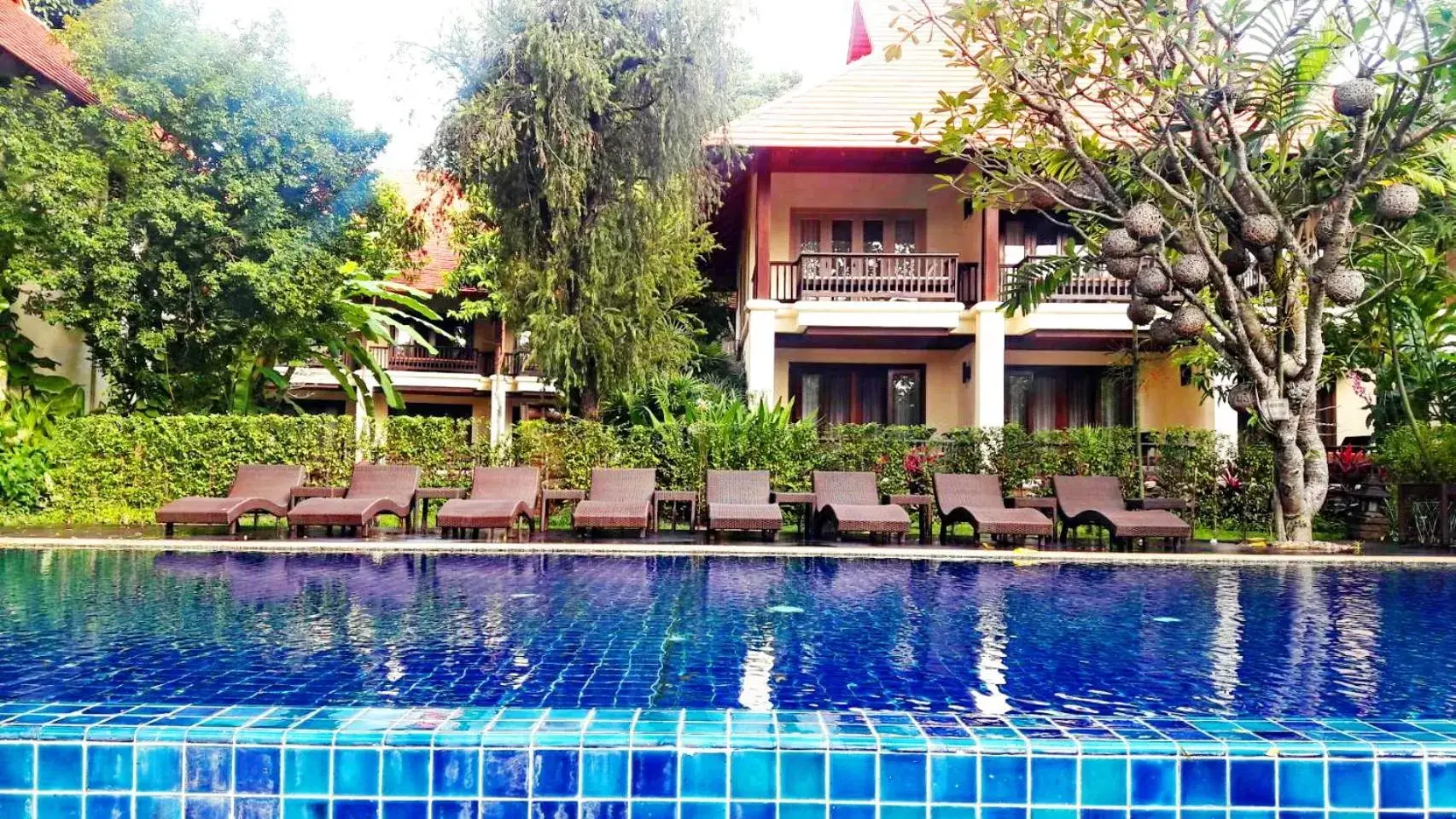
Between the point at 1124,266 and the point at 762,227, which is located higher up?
the point at 762,227

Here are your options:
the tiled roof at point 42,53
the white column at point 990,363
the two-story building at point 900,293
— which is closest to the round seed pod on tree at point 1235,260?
the two-story building at point 900,293

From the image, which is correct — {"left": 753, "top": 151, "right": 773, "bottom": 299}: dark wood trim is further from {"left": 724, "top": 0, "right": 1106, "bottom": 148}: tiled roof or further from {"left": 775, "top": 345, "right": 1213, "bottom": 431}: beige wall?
{"left": 775, "top": 345, "right": 1213, "bottom": 431}: beige wall

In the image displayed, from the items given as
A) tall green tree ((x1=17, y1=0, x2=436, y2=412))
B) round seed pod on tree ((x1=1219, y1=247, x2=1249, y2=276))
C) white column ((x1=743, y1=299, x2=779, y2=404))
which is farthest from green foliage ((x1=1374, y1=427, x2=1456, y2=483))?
tall green tree ((x1=17, y1=0, x2=436, y2=412))

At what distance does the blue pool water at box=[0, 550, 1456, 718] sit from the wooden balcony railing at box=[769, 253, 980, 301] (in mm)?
10389

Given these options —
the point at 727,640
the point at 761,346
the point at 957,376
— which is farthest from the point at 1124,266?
the point at 957,376

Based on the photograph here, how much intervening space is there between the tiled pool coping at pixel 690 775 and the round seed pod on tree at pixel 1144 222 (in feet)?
26.6

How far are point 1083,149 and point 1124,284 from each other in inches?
299

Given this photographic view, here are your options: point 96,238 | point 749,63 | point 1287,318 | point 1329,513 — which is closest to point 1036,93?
point 1287,318

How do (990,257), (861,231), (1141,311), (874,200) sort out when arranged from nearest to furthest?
1. (1141,311)
2. (990,257)
3. (874,200)
4. (861,231)

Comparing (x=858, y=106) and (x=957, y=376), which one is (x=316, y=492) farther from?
(x=957, y=376)

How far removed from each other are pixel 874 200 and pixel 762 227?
317 centimetres

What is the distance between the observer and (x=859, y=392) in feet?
68.8

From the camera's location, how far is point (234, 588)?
21.3 feet

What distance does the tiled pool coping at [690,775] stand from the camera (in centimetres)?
241
